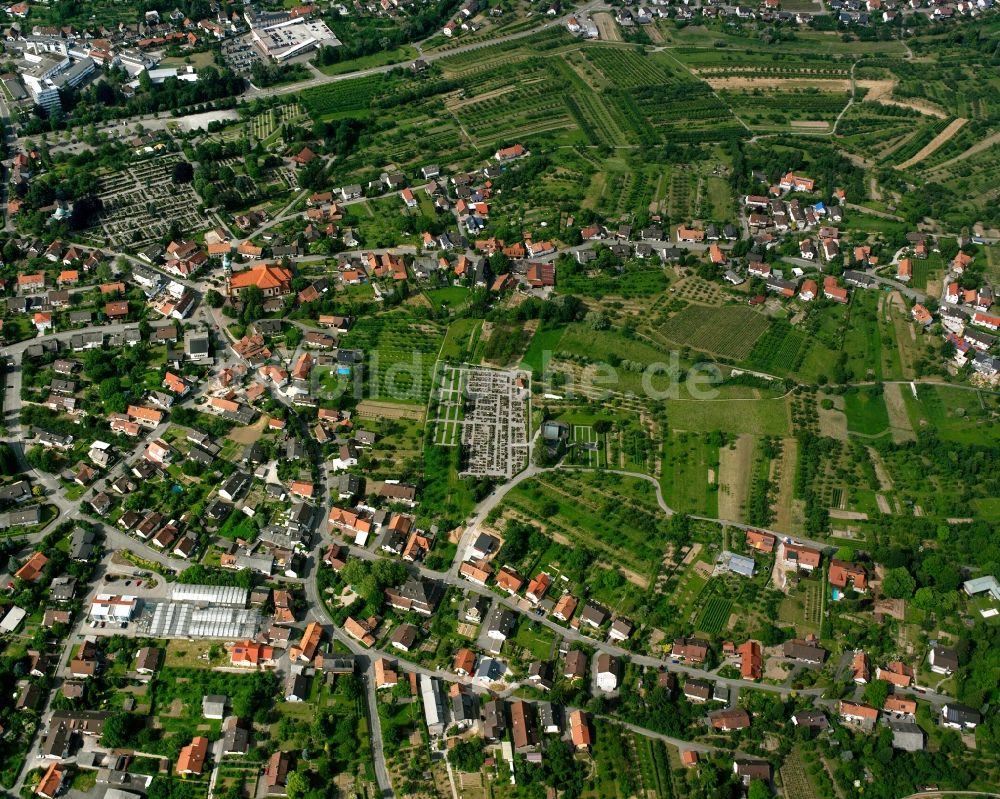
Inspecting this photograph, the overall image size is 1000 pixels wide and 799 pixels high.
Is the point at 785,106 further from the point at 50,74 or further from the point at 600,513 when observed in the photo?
the point at 50,74

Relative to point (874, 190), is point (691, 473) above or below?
below

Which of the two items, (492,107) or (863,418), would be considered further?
(492,107)

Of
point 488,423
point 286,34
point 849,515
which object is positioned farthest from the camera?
point 286,34

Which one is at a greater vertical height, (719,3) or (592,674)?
(719,3)

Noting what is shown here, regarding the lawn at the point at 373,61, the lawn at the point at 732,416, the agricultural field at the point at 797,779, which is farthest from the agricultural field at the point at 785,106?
the agricultural field at the point at 797,779

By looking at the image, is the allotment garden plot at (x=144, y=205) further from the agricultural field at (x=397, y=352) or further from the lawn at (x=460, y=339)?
the lawn at (x=460, y=339)

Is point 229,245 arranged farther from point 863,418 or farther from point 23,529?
Result: point 863,418

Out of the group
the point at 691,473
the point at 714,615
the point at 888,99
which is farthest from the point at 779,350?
the point at 888,99

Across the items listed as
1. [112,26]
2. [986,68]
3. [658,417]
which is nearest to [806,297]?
[658,417]
